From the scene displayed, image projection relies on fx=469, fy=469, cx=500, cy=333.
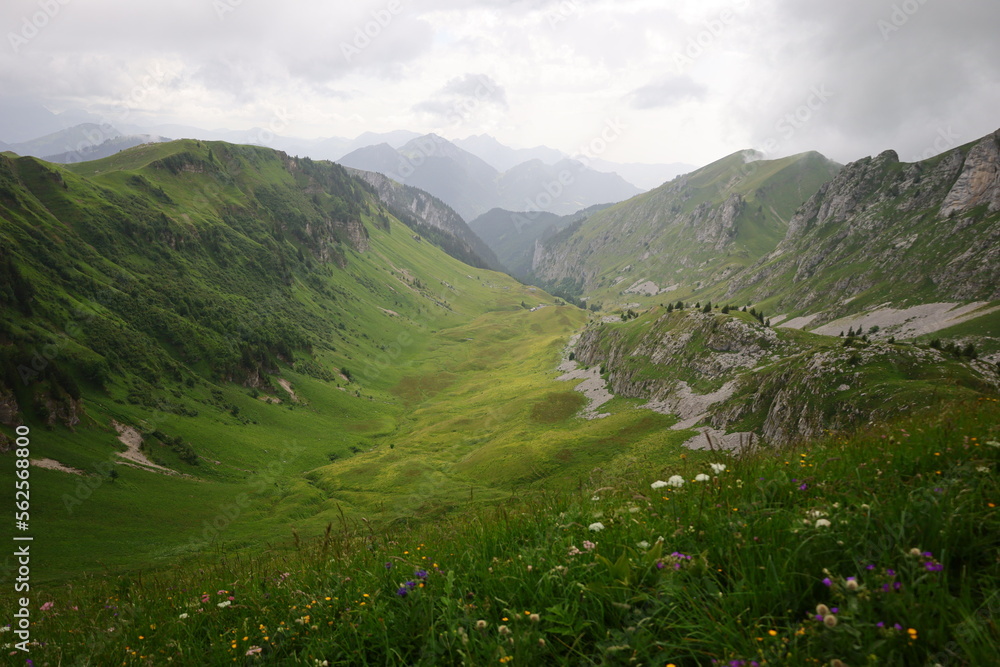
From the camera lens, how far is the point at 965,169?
171500mm

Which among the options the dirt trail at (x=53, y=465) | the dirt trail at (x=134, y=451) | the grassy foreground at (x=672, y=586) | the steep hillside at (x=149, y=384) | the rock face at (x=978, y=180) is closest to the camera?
the grassy foreground at (x=672, y=586)

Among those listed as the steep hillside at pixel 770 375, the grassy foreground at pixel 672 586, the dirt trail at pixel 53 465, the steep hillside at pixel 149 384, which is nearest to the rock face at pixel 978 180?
the steep hillside at pixel 770 375

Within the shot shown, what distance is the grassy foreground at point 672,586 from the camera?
3.48m

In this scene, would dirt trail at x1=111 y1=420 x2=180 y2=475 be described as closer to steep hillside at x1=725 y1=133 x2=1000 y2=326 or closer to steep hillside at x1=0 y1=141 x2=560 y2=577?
steep hillside at x1=0 y1=141 x2=560 y2=577

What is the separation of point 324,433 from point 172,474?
4300 cm

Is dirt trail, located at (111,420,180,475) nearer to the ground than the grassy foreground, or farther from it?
nearer to the ground

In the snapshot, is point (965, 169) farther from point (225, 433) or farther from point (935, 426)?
point (225, 433)

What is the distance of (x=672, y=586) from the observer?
13.8 feet

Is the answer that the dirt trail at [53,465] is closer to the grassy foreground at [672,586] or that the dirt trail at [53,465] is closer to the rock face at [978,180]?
the grassy foreground at [672,586]

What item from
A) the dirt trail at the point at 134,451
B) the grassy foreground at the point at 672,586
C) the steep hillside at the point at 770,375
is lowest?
the dirt trail at the point at 134,451

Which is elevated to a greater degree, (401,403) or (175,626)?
(175,626)

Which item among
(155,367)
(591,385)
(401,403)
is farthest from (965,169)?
(155,367)

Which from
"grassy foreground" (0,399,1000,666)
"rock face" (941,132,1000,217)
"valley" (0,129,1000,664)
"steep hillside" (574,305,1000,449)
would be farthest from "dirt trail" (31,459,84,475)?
"rock face" (941,132,1000,217)

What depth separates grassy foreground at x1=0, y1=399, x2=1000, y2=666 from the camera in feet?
11.4
